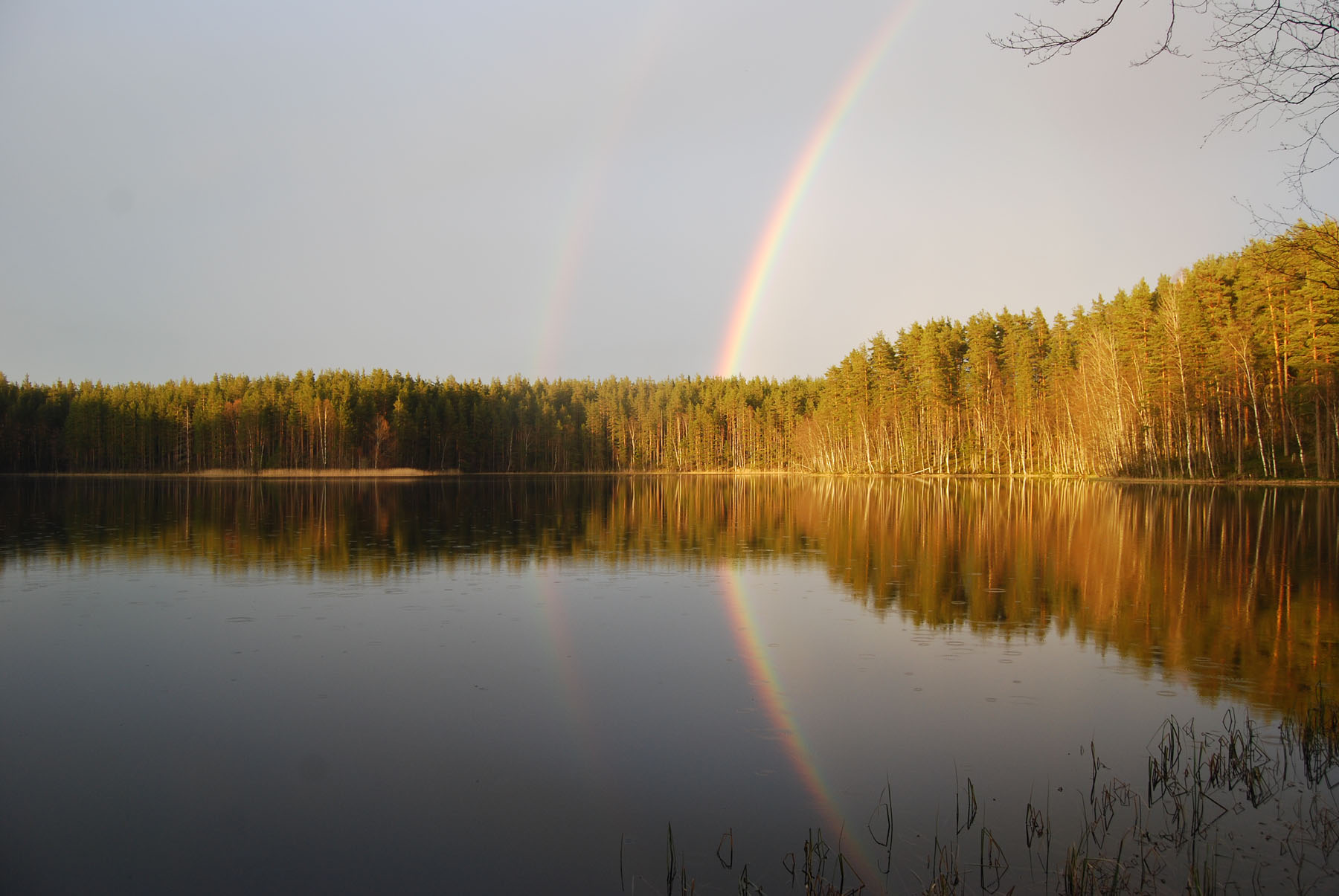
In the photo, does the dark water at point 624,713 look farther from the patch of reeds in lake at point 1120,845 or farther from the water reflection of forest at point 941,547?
the water reflection of forest at point 941,547

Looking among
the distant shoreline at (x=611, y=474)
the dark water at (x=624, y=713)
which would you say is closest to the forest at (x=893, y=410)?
the distant shoreline at (x=611, y=474)

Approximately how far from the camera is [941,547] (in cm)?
2361

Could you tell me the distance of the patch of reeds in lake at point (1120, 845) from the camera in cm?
545

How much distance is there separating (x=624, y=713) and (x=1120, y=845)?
490 cm

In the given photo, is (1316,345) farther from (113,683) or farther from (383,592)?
(113,683)

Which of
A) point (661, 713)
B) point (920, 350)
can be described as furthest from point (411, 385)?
point (661, 713)

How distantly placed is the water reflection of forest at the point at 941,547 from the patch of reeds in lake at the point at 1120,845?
2.91 metres

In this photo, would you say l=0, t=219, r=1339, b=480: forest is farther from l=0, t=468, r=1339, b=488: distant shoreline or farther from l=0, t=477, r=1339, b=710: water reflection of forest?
l=0, t=477, r=1339, b=710: water reflection of forest

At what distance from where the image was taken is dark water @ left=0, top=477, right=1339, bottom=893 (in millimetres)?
5980

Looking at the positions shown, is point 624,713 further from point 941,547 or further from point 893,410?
point 893,410

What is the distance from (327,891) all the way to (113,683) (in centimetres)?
648

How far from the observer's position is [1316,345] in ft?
163

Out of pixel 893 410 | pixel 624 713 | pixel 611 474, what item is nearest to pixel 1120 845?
pixel 624 713

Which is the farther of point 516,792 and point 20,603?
point 20,603
